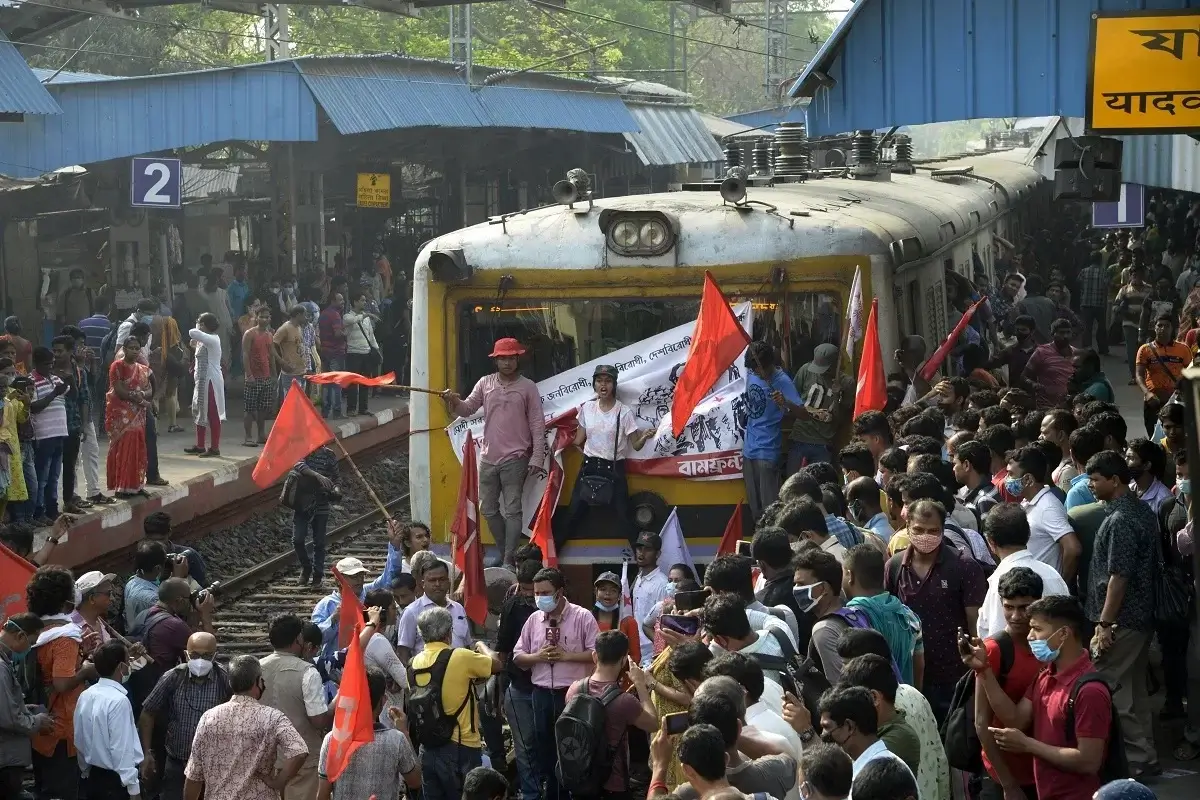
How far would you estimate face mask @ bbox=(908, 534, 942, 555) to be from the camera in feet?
22.5

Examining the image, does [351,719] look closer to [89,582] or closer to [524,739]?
[524,739]

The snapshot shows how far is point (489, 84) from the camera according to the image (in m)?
25.7

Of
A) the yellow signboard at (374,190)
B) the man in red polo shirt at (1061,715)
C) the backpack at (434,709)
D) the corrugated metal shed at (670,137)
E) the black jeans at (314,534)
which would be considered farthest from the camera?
the corrugated metal shed at (670,137)

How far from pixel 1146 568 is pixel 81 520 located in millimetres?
9247

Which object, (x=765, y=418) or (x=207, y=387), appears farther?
(x=207, y=387)

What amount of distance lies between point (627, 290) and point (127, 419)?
6235 mm

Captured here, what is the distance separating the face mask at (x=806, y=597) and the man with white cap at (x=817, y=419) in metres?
3.73

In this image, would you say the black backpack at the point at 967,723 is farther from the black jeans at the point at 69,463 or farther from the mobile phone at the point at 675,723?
the black jeans at the point at 69,463

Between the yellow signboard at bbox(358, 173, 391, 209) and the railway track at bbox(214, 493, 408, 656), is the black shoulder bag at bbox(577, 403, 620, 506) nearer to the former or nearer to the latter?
the railway track at bbox(214, 493, 408, 656)

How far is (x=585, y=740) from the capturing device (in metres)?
6.99

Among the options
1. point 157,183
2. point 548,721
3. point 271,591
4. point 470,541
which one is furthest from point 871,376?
point 157,183

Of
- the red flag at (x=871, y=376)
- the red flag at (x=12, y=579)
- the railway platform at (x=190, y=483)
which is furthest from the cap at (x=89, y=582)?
the railway platform at (x=190, y=483)

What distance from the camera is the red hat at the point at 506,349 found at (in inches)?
404

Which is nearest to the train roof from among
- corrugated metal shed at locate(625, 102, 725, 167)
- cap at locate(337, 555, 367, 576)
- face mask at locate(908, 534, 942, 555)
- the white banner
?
the white banner
